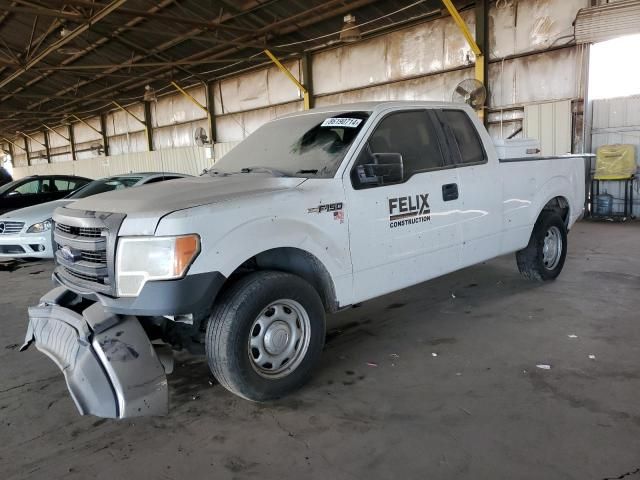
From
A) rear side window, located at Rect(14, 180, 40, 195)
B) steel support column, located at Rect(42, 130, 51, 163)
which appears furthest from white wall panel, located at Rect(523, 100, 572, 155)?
steel support column, located at Rect(42, 130, 51, 163)

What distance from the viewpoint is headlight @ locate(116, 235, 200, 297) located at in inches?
104

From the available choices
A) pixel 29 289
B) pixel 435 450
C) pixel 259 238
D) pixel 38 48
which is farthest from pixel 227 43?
pixel 435 450

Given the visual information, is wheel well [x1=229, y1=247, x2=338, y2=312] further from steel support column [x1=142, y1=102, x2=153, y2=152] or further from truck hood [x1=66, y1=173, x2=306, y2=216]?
steel support column [x1=142, y1=102, x2=153, y2=152]

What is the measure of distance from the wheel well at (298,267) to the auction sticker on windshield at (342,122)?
42.4 inches

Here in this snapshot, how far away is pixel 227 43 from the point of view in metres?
13.7

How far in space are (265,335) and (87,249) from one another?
3.91ft

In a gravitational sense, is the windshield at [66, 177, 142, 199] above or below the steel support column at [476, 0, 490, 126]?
below

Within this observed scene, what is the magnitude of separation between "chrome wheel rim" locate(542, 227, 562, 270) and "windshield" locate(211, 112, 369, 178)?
2.98 meters

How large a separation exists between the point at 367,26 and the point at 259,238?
1152 centimetres

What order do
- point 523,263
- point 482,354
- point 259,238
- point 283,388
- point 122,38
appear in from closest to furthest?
point 259,238 → point 283,388 → point 482,354 → point 523,263 → point 122,38

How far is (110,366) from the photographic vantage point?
2.70 meters

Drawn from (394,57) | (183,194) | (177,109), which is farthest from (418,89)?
(177,109)

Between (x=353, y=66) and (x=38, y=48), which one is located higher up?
(x=38, y=48)

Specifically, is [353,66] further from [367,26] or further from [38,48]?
[38,48]
